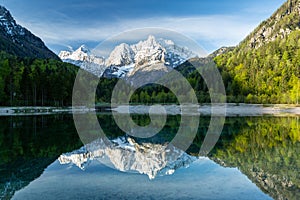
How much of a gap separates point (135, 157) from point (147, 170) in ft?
9.77

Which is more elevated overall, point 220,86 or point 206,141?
point 220,86

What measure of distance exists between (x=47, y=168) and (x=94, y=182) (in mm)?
3230

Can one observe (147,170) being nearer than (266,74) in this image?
Yes

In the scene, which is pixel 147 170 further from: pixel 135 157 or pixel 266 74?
pixel 266 74

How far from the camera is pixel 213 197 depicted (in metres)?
9.81

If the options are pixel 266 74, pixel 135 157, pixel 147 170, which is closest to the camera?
pixel 147 170

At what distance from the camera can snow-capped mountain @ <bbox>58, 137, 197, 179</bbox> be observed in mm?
14312

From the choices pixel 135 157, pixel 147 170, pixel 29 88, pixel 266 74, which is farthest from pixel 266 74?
pixel 147 170

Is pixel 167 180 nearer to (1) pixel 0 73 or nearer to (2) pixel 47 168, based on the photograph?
(2) pixel 47 168

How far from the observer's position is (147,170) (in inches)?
548

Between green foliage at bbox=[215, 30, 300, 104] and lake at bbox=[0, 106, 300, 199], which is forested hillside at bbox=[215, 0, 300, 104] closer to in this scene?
green foliage at bbox=[215, 30, 300, 104]

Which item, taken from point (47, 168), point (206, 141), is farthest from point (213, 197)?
point (206, 141)

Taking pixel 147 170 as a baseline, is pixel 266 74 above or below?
above

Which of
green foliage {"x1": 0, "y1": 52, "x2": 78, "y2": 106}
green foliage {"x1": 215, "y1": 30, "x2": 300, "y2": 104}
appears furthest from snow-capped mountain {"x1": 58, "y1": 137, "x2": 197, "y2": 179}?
green foliage {"x1": 215, "y1": 30, "x2": 300, "y2": 104}
